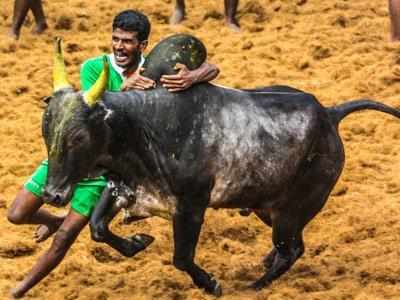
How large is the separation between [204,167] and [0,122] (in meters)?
3.24

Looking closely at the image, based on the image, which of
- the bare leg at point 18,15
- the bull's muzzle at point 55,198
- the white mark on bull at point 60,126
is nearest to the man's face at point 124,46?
the white mark on bull at point 60,126

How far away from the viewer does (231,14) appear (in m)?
9.83

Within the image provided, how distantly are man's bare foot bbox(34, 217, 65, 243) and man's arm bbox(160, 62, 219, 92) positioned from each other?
1110mm

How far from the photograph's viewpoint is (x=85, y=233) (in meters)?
6.71

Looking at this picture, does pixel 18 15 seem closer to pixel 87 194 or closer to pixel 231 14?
pixel 231 14

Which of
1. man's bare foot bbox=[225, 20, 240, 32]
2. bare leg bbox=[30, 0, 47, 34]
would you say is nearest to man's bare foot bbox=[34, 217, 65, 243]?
bare leg bbox=[30, 0, 47, 34]

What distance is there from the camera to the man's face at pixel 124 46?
5.59 m

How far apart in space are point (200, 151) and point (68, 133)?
2.35ft

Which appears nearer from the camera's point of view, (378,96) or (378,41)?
(378,96)

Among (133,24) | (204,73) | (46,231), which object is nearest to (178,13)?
(46,231)

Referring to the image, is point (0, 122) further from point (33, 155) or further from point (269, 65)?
point (269, 65)

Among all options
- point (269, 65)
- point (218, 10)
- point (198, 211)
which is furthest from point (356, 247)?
point (218, 10)

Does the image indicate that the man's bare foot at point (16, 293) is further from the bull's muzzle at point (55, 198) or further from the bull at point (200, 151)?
the bull's muzzle at point (55, 198)

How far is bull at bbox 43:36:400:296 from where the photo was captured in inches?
195
